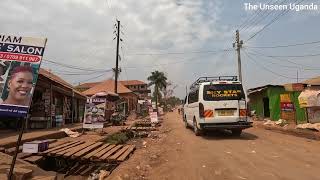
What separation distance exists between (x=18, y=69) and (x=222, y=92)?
10027 millimetres

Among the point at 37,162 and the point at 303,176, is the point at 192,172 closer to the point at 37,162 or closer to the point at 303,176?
the point at 303,176

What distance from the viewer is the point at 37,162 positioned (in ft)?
29.9

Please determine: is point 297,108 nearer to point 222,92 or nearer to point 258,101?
point 258,101

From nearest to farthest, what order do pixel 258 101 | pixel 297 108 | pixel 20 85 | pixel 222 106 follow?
pixel 20 85, pixel 222 106, pixel 297 108, pixel 258 101

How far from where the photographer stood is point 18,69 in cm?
691

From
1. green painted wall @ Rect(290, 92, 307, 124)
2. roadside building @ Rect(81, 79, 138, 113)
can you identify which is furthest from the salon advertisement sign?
roadside building @ Rect(81, 79, 138, 113)

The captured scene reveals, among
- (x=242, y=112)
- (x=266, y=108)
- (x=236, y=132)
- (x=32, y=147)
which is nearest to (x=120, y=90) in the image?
(x=266, y=108)

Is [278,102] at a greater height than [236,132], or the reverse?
[278,102]

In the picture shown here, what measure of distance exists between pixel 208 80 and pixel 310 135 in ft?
16.3

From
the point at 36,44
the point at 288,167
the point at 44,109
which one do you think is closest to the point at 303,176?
the point at 288,167

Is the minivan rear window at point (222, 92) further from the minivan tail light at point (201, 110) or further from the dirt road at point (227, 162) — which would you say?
the dirt road at point (227, 162)

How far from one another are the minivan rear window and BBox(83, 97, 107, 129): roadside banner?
19.4 ft

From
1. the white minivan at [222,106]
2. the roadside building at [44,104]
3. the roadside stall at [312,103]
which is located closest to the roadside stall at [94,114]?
the roadside building at [44,104]

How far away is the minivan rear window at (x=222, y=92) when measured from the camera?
601 inches
